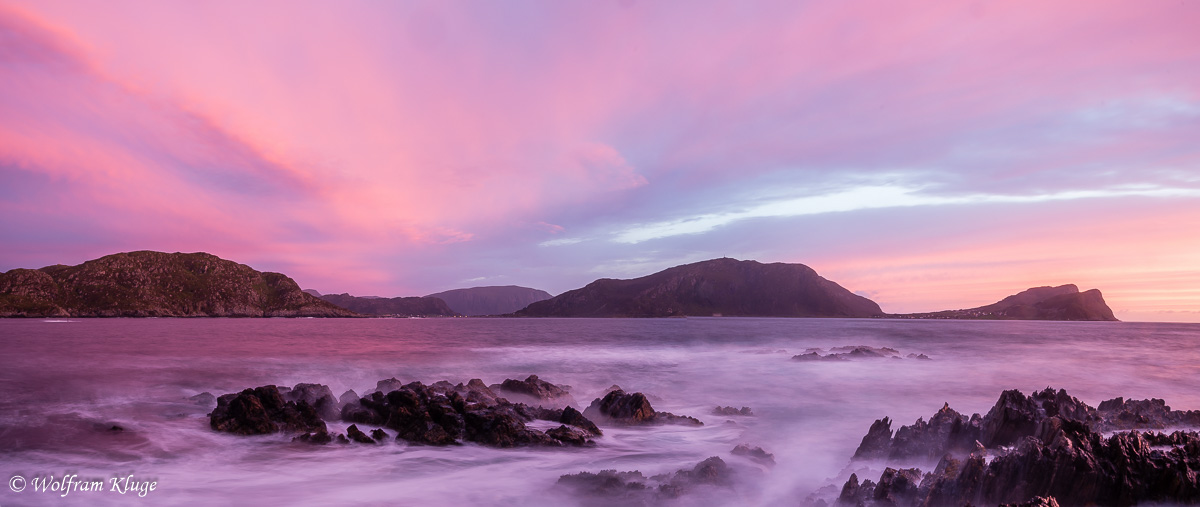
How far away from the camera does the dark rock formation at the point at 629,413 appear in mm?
17125

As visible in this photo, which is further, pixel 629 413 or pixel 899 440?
pixel 629 413

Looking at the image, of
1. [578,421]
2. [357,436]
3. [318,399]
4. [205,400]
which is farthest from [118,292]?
[578,421]

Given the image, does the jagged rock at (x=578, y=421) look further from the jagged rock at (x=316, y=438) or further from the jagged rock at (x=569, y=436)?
the jagged rock at (x=316, y=438)

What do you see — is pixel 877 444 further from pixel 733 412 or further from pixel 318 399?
pixel 318 399

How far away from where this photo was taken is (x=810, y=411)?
20.3 m

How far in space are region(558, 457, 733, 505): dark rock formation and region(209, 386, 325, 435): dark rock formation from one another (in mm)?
7955

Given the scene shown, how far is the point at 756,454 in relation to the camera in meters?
12.7

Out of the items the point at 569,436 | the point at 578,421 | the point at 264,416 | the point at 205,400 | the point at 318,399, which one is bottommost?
the point at 569,436

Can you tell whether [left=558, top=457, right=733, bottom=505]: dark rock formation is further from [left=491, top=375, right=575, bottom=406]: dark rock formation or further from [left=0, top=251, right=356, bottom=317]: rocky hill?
[left=0, top=251, right=356, bottom=317]: rocky hill

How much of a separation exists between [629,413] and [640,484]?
7.12 metres

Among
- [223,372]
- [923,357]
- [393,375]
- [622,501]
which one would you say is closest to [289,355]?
[223,372]

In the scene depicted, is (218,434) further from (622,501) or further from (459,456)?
(622,501)

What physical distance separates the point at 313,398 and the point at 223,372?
1519 cm

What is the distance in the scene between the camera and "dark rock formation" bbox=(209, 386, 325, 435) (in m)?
14.7
